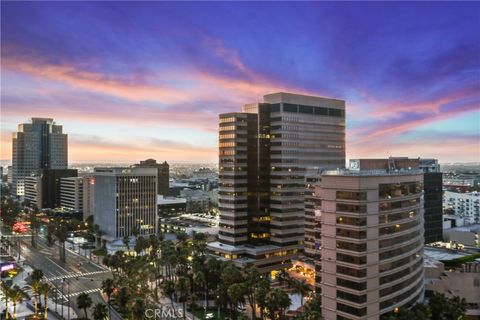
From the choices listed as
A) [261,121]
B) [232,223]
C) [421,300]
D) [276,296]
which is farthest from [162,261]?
[421,300]

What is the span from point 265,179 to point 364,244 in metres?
83.8

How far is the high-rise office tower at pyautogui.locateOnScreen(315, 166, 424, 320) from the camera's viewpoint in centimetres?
9400

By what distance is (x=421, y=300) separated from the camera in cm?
11588

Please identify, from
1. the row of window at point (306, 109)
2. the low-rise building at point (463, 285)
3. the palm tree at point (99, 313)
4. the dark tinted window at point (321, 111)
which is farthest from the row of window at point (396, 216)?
the dark tinted window at point (321, 111)

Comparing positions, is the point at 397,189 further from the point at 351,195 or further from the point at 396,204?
the point at 351,195

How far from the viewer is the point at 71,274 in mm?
161625

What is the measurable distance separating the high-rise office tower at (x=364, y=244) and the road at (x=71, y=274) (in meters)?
61.8

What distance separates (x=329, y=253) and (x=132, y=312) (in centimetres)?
4924

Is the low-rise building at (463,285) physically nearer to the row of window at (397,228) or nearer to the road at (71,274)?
the row of window at (397,228)

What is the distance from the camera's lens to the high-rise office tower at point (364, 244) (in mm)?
94000

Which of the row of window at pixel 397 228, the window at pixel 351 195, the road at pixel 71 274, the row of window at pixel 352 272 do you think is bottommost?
the road at pixel 71 274

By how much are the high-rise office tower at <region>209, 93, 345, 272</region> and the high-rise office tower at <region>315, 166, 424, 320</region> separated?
6748 cm

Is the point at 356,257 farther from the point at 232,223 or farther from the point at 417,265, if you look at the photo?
the point at 232,223

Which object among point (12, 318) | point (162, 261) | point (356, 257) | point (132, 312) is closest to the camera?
point (356, 257)
